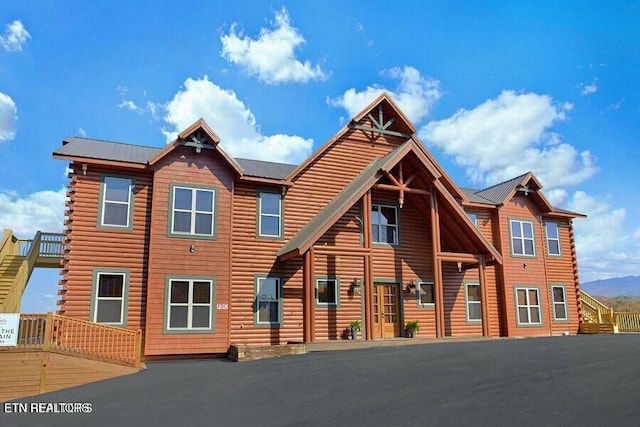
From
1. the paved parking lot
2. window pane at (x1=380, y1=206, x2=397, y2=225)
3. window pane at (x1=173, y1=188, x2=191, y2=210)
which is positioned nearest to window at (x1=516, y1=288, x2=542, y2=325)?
window pane at (x1=380, y1=206, x2=397, y2=225)

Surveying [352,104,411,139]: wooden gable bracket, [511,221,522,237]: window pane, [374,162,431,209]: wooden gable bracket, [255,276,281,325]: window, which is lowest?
[255,276,281,325]: window

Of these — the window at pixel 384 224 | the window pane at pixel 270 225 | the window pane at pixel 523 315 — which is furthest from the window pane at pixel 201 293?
the window pane at pixel 523 315

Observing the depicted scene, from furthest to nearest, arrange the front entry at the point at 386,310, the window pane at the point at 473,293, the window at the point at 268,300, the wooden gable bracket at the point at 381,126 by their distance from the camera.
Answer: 1. the window pane at the point at 473,293
2. the wooden gable bracket at the point at 381,126
3. the front entry at the point at 386,310
4. the window at the point at 268,300

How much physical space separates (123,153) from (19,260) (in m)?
6.76

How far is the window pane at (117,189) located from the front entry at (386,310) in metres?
9.23

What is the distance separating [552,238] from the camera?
21891 mm

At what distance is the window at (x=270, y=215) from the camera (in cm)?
1648

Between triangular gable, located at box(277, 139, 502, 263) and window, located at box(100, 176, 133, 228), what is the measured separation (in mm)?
5106

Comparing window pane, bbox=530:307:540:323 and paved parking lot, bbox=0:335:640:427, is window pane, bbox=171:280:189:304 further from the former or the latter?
window pane, bbox=530:307:540:323

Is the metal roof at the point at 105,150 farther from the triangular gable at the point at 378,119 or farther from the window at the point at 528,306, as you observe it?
the window at the point at 528,306

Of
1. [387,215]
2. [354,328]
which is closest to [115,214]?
[354,328]

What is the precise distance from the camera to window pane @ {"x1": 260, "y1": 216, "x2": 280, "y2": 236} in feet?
54.0

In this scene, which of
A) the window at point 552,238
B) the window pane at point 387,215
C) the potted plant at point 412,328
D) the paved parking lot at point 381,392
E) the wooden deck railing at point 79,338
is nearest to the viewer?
the paved parking lot at point 381,392

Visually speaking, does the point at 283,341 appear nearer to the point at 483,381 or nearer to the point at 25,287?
the point at 483,381
